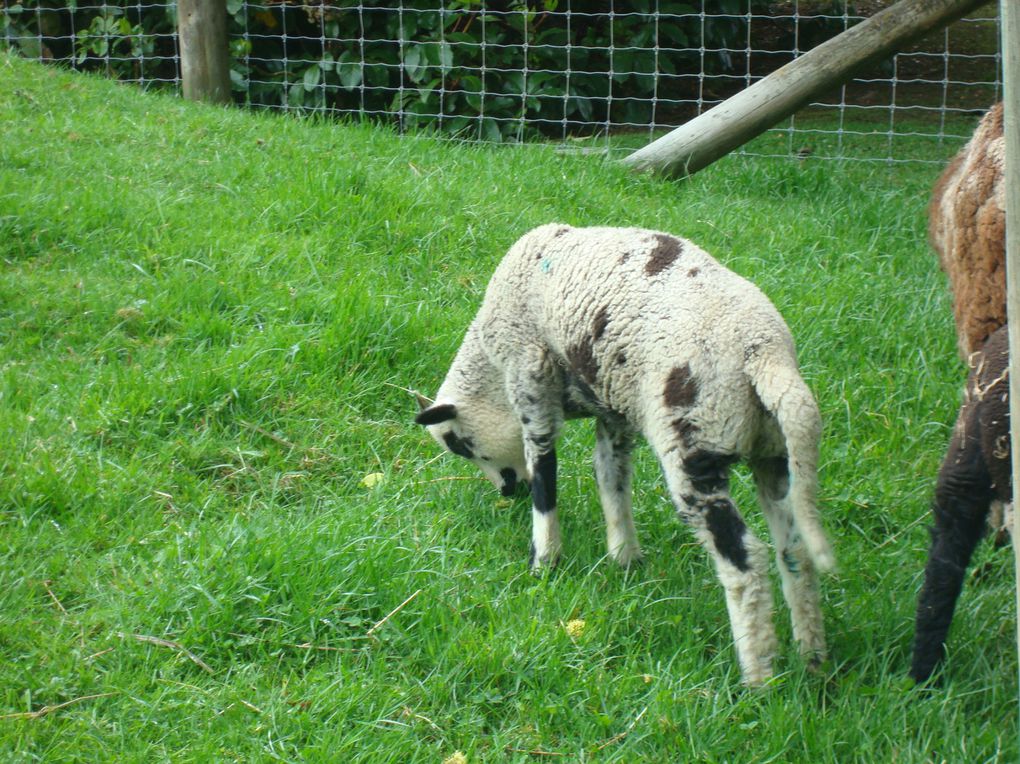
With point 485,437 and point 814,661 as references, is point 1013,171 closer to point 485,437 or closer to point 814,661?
point 814,661

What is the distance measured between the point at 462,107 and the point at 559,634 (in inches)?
254

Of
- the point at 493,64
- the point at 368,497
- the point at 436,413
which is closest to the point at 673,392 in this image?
the point at 436,413

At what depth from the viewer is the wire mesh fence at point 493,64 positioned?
8.80 metres

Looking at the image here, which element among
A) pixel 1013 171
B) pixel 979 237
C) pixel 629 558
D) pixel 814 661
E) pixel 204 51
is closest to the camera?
pixel 1013 171

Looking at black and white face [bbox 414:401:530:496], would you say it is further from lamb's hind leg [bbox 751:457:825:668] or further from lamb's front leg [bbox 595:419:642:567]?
lamb's hind leg [bbox 751:457:825:668]

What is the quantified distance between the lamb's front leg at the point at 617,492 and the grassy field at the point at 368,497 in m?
0.10

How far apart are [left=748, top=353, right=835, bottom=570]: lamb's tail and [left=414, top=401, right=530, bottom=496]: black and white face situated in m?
Result: 1.48

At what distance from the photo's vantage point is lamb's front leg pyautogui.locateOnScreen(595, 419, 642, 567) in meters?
4.12

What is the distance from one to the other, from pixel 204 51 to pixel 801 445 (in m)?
6.89

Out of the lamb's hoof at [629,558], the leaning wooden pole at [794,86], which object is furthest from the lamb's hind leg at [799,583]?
the leaning wooden pole at [794,86]

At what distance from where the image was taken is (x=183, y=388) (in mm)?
4699

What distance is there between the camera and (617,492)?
163 inches

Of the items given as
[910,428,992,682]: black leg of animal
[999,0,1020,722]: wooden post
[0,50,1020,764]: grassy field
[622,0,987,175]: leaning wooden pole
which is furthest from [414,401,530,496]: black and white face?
[622,0,987,175]: leaning wooden pole

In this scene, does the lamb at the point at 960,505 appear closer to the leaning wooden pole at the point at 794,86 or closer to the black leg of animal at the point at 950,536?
the black leg of animal at the point at 950,536
